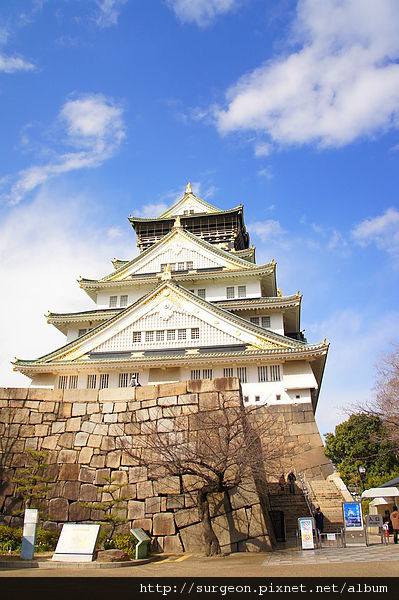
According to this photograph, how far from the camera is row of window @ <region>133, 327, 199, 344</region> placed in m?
27.5

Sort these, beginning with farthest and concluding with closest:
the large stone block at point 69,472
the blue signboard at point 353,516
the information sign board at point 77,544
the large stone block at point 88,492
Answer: the large stone block at point 69,472, the large stone block at point 88,492, the blue signboard at point 353,516, the information sign board at point 77,544

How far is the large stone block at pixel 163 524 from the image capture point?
13.1 meters

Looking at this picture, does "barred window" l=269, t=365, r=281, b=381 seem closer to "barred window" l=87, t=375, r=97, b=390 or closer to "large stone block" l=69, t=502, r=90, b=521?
"barred window" l=87, t=375, r=97, b=390

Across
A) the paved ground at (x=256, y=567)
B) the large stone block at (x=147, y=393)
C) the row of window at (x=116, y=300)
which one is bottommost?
the paved ground at (x=256, y=567)

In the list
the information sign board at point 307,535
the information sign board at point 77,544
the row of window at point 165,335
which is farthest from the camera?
the row of window at point 165,335

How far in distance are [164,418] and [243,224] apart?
104 feet

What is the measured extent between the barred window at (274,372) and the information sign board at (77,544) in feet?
53.9

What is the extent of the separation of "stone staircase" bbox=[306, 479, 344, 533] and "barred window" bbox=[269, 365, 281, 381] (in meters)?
5.49

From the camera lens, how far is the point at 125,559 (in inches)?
422

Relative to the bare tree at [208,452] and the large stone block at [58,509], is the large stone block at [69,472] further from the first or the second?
the bare tree at [208,452]

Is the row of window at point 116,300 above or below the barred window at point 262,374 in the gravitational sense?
above

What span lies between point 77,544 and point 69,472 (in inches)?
162

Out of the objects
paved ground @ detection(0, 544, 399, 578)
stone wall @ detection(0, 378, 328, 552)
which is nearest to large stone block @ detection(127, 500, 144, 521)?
stone wall @ detection(0, 378, 328, 552)

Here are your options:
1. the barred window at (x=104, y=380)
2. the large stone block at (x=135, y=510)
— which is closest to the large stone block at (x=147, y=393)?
the large stone block at (x=135, y=510)
